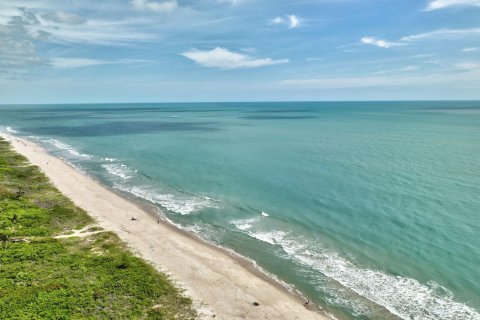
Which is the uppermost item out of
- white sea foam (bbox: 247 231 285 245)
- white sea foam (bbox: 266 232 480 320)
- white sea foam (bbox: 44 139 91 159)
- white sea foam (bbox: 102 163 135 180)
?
white sea foam (bbox: 44 139 91 159)

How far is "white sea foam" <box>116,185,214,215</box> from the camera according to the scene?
5122cm

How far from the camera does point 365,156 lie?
85438 millimetres

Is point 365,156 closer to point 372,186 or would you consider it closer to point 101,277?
point 372,186

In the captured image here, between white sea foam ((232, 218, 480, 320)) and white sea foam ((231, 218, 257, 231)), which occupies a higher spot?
white sea foam ((231, 218, 257, 231))

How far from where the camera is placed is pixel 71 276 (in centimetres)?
3014

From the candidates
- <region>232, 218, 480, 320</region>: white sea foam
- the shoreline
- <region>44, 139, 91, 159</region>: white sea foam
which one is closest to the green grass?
the shoreline

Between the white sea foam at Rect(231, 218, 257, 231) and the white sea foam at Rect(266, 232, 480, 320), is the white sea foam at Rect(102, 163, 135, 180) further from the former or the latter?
the white sea foam at Rect(266, 232, 480, 320)

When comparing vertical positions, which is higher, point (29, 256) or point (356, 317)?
point (29, 256)

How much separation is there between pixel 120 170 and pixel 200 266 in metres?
48.1

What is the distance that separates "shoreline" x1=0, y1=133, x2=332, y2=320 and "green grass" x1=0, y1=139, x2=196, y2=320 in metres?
1.46

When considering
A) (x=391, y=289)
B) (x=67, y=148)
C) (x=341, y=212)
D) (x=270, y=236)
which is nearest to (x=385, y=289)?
(x=391, y=289)

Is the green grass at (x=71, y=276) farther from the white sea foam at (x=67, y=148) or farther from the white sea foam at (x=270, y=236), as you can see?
the white sea foam at (x=67, y=148)

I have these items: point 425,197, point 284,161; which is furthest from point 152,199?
point 425,197

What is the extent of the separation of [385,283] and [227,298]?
46.9 ft
